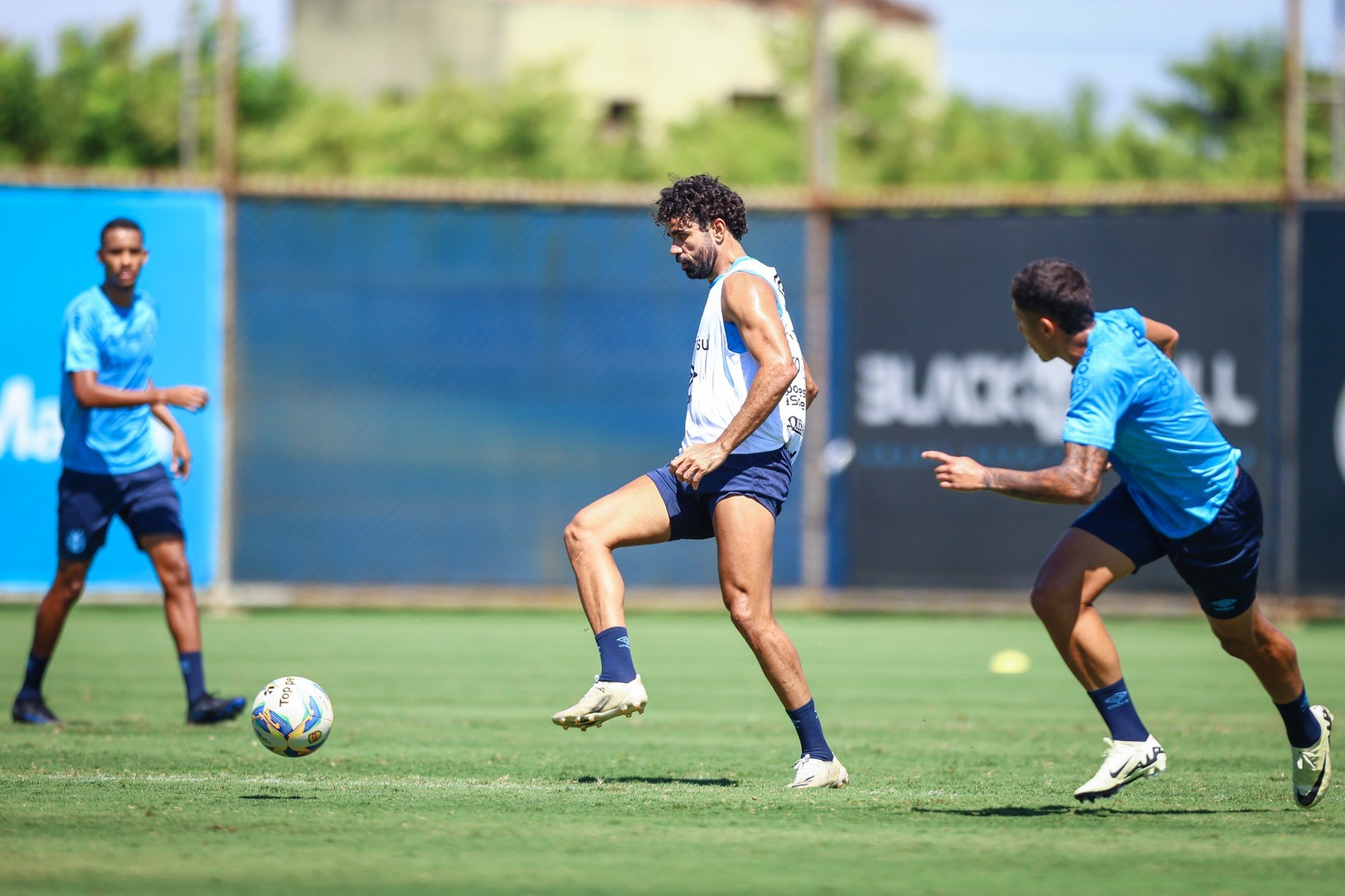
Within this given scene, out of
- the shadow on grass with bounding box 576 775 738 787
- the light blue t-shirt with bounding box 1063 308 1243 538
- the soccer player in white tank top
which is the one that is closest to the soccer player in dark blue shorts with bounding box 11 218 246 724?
the shadow on grass with bounding box 576 775 738 787

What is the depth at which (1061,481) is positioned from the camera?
5730 millimetres

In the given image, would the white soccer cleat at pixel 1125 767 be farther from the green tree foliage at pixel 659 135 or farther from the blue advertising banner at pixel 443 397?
the green tree foliage at pixel 659 135

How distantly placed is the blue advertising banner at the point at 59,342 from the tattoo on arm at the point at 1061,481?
34.4 ft

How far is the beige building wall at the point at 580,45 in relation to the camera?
4841cm

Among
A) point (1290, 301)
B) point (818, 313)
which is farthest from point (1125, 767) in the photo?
point (818, 313)

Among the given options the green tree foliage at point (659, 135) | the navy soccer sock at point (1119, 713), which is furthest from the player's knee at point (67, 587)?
the green tree foliage at point (659, 135)

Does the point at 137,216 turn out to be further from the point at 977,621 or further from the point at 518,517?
the point at 977,621

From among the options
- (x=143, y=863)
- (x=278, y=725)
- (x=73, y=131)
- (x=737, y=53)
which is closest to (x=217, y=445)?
(x=278, y=725)

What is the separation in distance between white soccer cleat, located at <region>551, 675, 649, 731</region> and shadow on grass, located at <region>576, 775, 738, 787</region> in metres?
0.51

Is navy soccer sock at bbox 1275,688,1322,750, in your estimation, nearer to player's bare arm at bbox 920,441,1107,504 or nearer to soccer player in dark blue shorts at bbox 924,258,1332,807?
soccer player in dark blue shorts at bbox 924,258,1332,807

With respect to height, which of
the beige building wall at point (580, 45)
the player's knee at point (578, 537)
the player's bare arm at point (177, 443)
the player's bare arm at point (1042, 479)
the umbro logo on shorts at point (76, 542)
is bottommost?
the umbro logo on shorts at point (76, 542)

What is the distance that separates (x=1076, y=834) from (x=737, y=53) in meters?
48.8

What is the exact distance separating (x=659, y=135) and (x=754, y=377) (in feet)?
144

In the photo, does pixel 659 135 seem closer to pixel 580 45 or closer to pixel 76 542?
pixel 580 45
